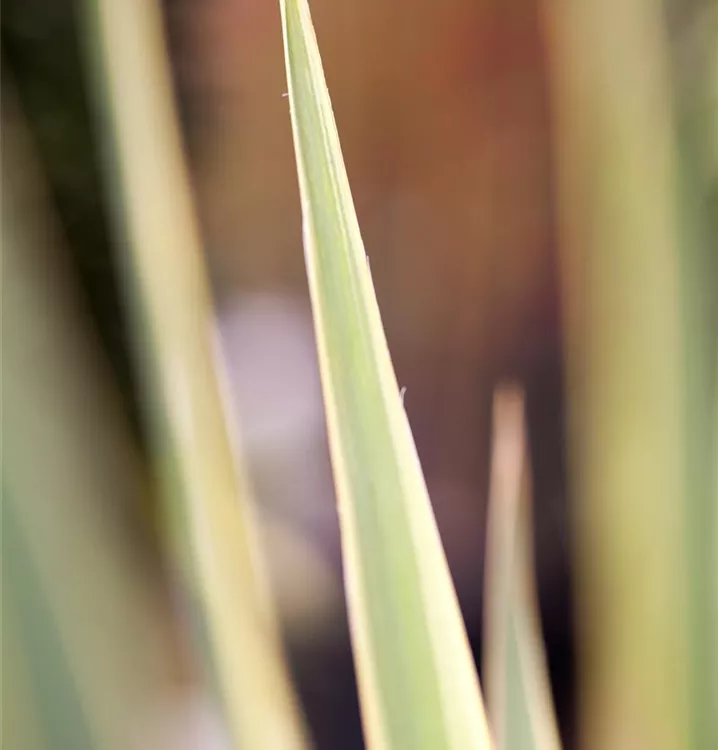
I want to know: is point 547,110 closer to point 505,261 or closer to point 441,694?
point 505,261

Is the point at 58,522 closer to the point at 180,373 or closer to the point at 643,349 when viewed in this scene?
the point at 180,373

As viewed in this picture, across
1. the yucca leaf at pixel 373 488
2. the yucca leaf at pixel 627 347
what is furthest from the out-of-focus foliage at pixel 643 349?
the yucca leaf at pixel 373 488

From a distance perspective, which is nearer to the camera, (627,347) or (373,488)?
(373,488)

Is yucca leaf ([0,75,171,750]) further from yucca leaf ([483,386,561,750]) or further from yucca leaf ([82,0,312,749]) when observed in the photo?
yucca leaf ([483,386,561,750])

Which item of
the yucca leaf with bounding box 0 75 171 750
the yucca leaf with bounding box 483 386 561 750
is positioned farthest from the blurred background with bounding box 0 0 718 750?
the yucca leaf with bounding box 483 386 561 750

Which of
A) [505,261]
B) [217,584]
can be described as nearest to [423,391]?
[505,261]

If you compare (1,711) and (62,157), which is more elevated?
(62,157)

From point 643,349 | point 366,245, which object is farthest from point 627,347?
point 366,245
